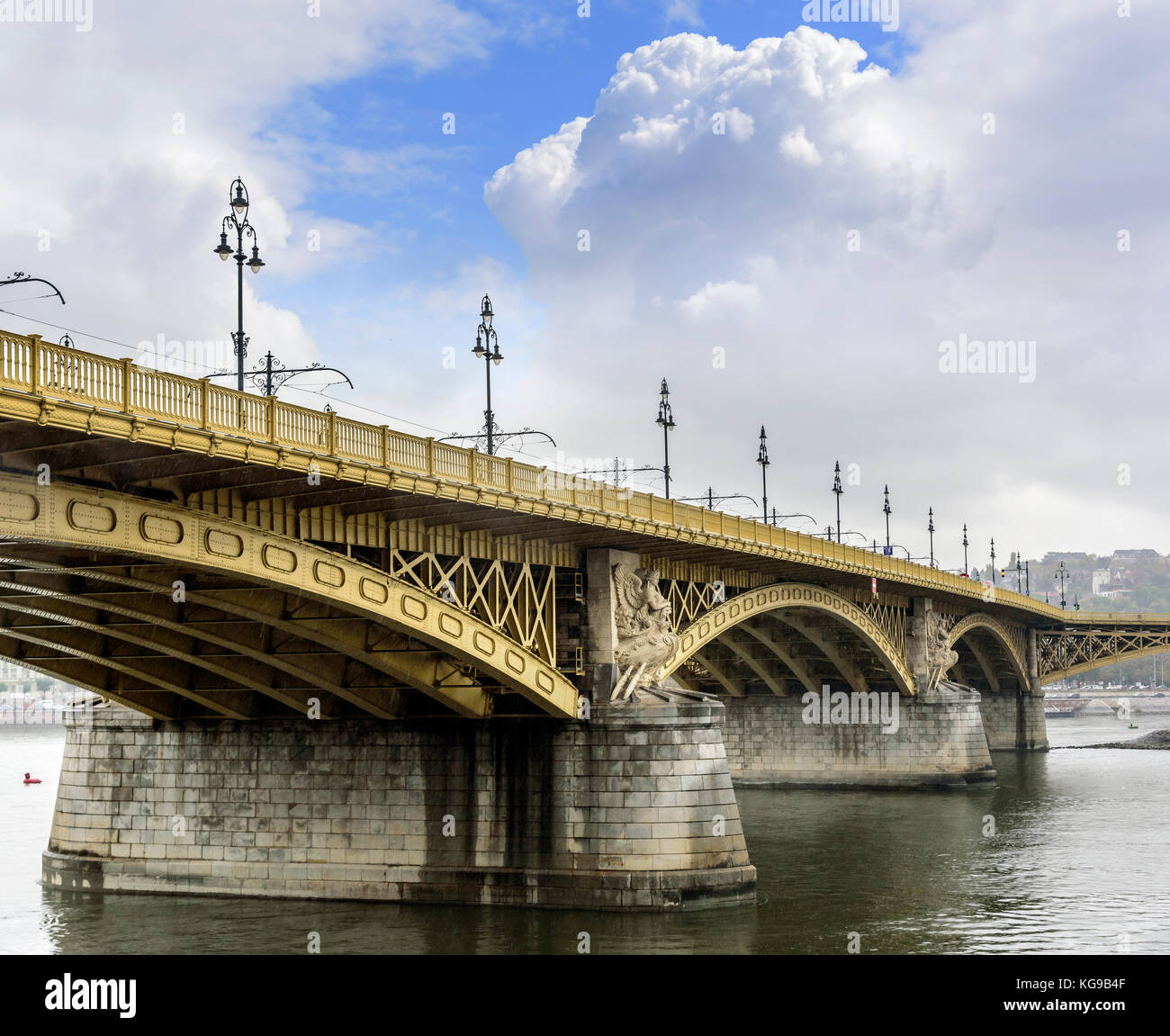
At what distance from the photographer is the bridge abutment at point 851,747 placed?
70.6 m

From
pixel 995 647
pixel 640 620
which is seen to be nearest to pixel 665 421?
pixel 640 620

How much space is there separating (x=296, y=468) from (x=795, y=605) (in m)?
32.6

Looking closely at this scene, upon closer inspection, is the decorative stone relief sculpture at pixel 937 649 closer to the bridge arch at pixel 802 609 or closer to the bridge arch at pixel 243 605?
the bridge arch at pixel 802 609

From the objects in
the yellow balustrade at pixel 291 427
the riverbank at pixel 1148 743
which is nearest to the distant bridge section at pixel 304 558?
the yellow balustrade at pixel 291 427

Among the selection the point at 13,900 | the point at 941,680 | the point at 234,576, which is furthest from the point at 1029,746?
the point at 234,576

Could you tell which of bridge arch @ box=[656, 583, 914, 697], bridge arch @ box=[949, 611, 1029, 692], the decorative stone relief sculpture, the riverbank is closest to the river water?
bridge arch @ box=[656, 583, 914, 697]

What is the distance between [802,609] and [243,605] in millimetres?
33166

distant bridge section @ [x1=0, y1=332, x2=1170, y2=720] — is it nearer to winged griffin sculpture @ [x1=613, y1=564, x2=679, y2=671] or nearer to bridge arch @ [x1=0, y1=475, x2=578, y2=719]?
bridge arch @ [x1=0, y1=475, x2=578, y2=719]

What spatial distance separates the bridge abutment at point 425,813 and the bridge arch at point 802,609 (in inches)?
182

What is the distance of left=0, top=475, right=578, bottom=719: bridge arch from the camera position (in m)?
23.6

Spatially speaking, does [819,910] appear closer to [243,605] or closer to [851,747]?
[243,605]

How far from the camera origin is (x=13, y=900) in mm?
38531

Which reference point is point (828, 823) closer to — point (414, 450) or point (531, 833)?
point (531, 833)
